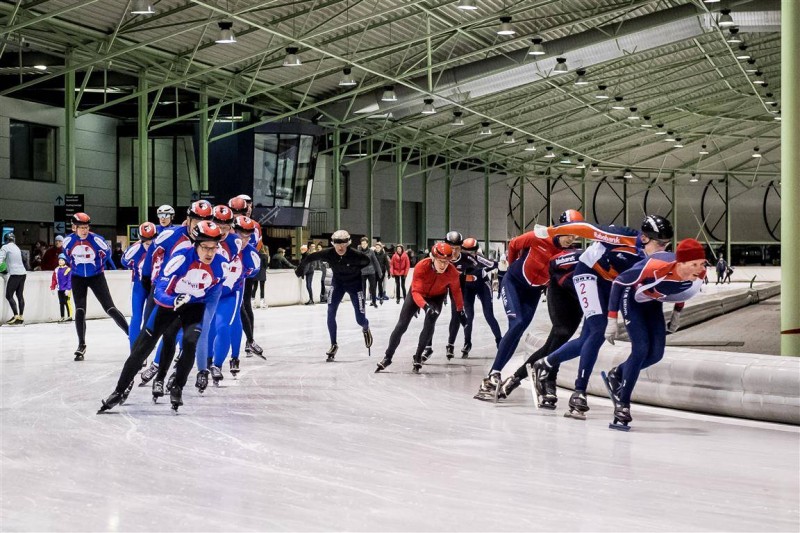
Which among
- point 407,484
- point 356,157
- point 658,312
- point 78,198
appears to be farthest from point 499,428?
point 356,157

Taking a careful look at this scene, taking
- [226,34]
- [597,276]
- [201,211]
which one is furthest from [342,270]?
[226,34]

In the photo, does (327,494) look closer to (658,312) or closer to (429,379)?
(658,312)

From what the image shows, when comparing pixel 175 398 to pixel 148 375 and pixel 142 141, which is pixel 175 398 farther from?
pixel 142 141

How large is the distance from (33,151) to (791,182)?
26751mm

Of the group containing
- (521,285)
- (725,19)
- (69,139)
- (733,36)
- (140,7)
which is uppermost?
(733,36)

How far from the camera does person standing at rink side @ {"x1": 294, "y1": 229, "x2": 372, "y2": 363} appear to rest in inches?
453

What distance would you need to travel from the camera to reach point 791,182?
8477 mm

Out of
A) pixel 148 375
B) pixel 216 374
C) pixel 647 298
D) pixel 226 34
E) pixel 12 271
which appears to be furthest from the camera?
pixel 226 34

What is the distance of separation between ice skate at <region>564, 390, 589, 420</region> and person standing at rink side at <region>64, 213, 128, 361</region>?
18.9 ft

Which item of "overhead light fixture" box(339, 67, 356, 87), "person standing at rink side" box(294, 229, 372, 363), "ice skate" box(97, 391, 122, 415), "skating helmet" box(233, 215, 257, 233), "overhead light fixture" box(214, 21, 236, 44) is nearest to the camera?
"ice skate" box(97, 391, 122, 415)

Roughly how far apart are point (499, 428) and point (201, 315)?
252 cm

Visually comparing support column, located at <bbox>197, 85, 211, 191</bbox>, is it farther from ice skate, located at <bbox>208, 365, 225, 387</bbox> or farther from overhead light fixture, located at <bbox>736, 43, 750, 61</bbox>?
ice skate, located at <bbox>208, 365, 225, 387</bbox>

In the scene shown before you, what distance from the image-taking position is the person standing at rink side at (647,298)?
667 centimetres

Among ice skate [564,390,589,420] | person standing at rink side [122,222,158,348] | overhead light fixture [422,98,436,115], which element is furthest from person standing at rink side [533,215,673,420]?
overhead light fixture [422,98,436,115]
